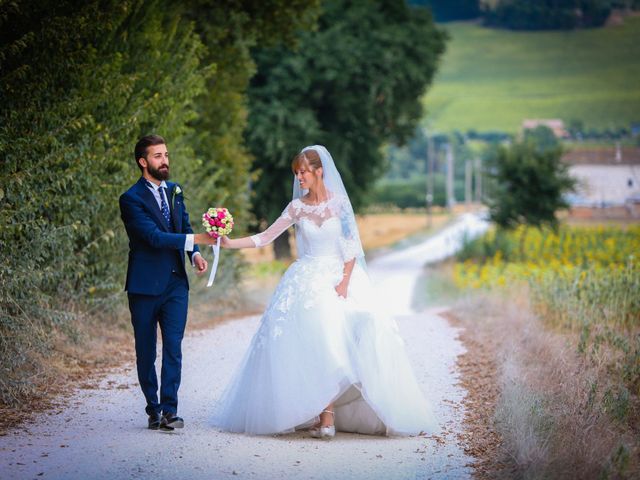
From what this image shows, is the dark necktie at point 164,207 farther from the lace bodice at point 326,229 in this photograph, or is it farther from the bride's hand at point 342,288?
the bride's hand at point 342,288

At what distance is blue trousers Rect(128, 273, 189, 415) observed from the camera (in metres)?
7.94

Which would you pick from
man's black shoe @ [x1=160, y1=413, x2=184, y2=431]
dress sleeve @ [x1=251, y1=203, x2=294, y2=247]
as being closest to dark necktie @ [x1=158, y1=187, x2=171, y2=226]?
dress sleeve @ [x1=251, y1=203, x2=294, y2=247]

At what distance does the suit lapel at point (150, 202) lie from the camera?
7953 mm

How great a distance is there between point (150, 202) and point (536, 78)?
98.1 m

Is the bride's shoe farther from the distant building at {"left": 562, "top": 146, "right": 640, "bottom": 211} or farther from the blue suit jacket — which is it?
the distant building at {"left": 562, "top": 146, "right": 640, "bottom": 211}

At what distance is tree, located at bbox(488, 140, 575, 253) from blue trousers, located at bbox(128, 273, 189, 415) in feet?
89.2

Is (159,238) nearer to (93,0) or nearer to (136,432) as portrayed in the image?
(136,432)

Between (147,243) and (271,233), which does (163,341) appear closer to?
(147,243)

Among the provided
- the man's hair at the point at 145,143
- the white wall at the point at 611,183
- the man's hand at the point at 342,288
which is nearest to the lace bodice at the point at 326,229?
the man's hand at the point at 342,288

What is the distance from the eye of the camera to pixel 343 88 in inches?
1305

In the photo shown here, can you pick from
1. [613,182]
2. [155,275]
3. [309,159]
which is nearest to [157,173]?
[155,275]

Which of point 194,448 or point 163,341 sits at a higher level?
point 163,341

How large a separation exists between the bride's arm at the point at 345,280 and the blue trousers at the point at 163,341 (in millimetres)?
1187

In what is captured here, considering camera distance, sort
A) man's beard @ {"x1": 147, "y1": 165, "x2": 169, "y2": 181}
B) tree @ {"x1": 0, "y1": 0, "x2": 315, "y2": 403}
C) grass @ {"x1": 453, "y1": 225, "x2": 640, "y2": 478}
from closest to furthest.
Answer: grass @ {"x1": 453, "y1": 225, "x2": 640, "y2": 478}
man's beard @ {"x1": 147, "y1": 165, "x2": 169, "y2": 181}
tree @ {"x1": 0, "y1": 0, "x2": 315, "y2": 403}
